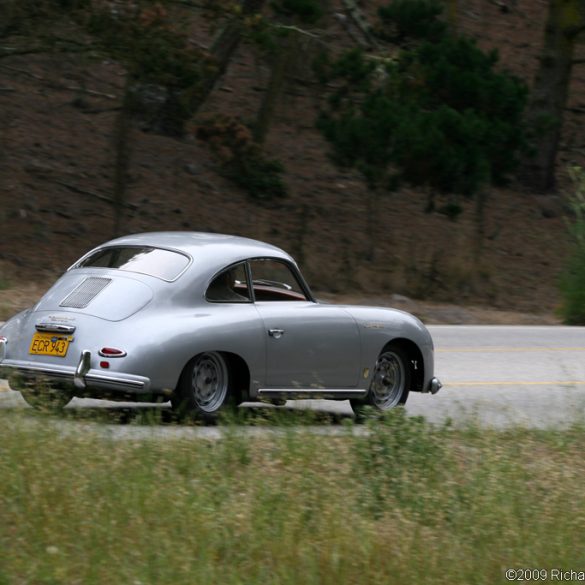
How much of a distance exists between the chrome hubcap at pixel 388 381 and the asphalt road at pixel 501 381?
13.1 inches

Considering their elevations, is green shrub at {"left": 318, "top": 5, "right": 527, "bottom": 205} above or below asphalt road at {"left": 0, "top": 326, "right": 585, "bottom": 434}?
above

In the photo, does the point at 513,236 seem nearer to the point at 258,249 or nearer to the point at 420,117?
the point at 420,117

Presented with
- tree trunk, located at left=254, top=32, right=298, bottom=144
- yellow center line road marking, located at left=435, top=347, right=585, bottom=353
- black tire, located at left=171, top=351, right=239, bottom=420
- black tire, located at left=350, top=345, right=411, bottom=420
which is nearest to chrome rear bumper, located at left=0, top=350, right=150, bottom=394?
black tire, located at left=171, top=351, right=239, bottom=420

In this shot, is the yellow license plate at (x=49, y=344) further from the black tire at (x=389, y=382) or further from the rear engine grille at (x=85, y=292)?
the black tire at (x=389, y=382)

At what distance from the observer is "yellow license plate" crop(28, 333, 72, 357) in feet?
30.6

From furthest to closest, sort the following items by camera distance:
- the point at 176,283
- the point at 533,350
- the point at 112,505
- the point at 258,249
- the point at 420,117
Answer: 1. the point at 420,117
2. the point at 533,350
3. the point at 258,249
4. the point at 176,283
5. the point at 112,505

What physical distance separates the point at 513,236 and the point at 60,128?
1217cm

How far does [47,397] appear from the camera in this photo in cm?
932

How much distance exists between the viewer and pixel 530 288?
31031 millimetres

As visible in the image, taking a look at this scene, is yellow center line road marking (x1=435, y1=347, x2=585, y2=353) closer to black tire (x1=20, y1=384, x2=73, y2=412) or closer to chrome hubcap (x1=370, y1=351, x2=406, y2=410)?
chrome hubcap (x1=370, y1=351, x2=406, y2=410)

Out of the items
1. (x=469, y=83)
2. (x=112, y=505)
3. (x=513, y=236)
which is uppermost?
(x=469, y=83)

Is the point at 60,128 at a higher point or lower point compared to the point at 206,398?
higher

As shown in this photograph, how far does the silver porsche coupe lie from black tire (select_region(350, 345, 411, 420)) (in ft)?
0.07

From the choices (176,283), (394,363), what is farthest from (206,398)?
(394,363)
